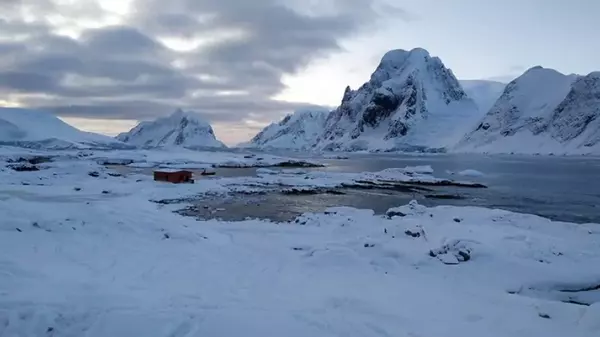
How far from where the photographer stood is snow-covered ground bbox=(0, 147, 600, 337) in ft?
23.9

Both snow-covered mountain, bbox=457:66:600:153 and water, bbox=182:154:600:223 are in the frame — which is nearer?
water, bbox=182:154:600:223

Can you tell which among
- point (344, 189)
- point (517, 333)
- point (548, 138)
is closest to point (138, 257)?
point (517, 333)

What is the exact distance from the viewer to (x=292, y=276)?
10547mm

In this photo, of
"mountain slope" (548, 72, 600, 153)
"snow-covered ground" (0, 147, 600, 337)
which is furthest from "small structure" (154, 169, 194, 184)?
"mountain slope" (548, 72, 600, 153)

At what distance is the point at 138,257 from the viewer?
1142 centimetres

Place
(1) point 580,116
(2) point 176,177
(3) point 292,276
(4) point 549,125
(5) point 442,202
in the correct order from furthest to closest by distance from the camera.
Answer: (4) point 549,125 < (1) point 580,116 < (2) point 176,177 < (5) point 442,202 < (3) point 292,276

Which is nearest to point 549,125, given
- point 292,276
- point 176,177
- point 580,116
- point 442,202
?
point 580,116

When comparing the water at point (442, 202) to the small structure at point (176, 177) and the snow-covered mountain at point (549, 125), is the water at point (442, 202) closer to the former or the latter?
the small structure at point (176, 177)

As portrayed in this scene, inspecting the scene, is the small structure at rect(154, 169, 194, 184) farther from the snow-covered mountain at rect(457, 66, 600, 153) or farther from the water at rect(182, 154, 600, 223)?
the snow-covered mountain at rect(457, 66, 600, 153)

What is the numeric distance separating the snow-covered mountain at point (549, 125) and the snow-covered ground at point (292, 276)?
157263mm

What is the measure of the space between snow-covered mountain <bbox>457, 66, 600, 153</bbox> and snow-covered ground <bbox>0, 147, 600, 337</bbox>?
6191 inches

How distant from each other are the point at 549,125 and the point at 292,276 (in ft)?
630

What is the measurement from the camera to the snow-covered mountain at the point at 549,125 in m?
161

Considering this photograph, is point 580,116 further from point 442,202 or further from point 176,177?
point 176,177
